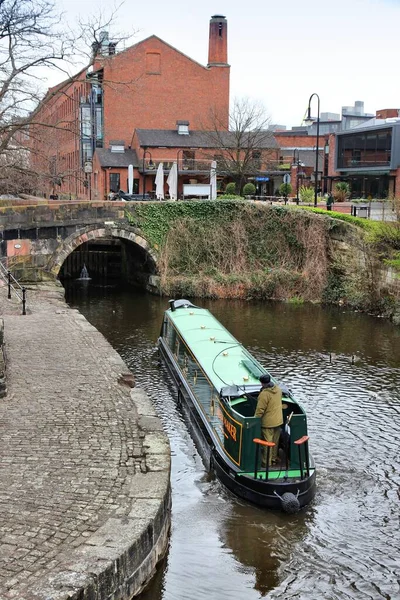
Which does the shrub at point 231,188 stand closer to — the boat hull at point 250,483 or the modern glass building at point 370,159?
the modern glass building at point 370,159

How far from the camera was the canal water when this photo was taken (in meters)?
8.61

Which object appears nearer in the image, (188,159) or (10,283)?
(10,283)

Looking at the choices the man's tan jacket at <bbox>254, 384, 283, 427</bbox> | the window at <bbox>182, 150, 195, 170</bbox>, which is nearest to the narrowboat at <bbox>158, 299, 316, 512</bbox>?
the man's tan jacket at <bbox>254, 384, 283, 427</bbox>

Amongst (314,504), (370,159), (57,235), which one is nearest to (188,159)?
(370,159)

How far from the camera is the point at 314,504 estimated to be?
1062cm

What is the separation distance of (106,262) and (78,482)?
28536mm

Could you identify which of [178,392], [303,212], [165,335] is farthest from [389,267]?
[178,392]

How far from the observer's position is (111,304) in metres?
28.0

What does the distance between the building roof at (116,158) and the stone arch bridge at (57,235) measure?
52.1ft

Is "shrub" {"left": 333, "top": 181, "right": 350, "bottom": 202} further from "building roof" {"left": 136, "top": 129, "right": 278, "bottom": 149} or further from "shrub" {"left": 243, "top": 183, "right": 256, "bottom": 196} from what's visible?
"building roof" {"left": 136, "top": 129, "right": 278, "bottom": 149}

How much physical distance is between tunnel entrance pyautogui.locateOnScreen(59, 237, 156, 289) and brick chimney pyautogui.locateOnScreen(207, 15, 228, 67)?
23.0 metres

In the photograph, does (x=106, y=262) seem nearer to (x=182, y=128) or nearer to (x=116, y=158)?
(x=116, y=158)

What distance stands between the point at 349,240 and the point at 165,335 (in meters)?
11.9

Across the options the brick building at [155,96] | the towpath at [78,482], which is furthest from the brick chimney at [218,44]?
the towpath at [78,482]
